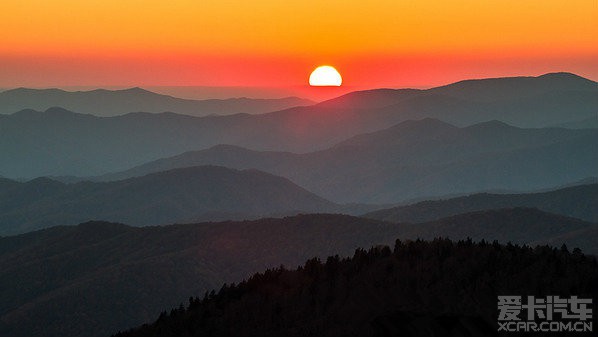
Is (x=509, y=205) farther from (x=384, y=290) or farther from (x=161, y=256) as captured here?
(x=384, y=290)

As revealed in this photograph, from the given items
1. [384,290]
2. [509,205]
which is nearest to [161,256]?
[384,290]

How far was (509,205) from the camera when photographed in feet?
455

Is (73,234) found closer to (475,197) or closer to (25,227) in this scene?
(475,197)

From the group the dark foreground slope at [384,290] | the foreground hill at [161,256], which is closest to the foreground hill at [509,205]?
the foreground hill at [161,256]

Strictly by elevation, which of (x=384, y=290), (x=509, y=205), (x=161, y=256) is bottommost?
(x=509, y=205)

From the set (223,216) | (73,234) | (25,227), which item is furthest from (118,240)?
(25,227)

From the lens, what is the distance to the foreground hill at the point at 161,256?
73.4 metres

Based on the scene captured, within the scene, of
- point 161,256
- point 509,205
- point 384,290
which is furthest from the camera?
point 509,205

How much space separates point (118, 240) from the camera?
102875mm

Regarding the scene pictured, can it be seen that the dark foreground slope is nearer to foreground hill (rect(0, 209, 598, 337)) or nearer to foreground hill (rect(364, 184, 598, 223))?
foreground hill (rect(0, 209, 598, 337))

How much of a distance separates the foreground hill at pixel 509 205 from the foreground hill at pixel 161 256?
39.2 m

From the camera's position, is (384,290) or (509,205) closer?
(384,290)

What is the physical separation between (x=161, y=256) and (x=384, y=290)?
58933mm

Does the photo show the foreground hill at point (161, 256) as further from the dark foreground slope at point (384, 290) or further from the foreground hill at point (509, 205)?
the foreground hill at point (509, 205)
